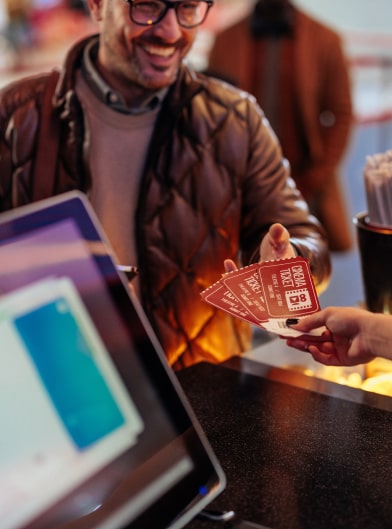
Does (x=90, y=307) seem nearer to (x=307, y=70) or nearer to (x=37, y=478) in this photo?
(x=37, y=478)

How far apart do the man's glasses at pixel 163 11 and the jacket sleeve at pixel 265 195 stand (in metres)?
0.33

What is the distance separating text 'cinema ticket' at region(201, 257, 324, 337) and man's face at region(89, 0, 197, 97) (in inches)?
27.6

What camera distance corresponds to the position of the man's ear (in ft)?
6.28

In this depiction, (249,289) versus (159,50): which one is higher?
(159,50)

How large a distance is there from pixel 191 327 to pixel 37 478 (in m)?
1.23

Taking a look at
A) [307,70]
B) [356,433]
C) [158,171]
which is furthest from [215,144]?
[307,70]

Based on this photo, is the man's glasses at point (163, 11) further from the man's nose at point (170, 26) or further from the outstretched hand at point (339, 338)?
the outstretched hand at point (339, 338)

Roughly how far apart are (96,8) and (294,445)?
1.26 m

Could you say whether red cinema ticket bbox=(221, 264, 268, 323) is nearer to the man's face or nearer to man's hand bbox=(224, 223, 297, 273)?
man's hand bbox=(224, 223, 297, 273)

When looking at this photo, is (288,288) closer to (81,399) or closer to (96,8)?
(81,399)

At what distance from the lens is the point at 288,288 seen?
4.27 feet

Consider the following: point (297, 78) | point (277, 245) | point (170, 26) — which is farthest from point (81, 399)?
point (297, 78)

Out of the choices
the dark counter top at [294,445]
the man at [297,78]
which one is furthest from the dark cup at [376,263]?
the man at [297,78]

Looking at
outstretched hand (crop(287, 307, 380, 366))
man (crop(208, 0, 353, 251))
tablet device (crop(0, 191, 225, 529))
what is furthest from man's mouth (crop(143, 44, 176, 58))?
man (crop(208, 0, 353, 251))
